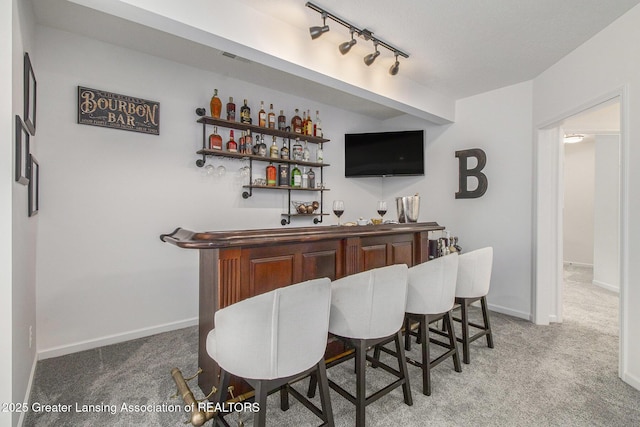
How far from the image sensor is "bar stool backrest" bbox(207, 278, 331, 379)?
1296 millimetres

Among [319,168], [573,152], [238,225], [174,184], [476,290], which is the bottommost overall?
[476,290]

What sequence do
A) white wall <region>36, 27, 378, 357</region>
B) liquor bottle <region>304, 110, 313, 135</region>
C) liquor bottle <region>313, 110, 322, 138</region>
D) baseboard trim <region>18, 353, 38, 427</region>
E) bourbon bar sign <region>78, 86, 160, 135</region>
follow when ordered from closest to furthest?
baseboard trim <region>18, 353, 38, 427</region> < white wall <region>36, 27, 378, 357</region> < bourbon bar sign <region>78, 86, 160, 135</region> < liquor bottle <region>304, 110, 313, 135</region> < liquor bottle <region>313, 110, 322, 138</region>

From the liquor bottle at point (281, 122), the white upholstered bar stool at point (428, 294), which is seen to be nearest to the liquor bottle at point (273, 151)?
the liquor bottle at point (281, 122)

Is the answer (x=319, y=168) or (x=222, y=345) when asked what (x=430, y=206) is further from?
(x=222, y=345)

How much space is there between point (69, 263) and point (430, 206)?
4.29 meters

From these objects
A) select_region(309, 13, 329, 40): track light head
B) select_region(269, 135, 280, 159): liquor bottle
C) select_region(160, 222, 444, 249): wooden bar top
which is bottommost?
select_region(160, 222, 444, 249): wooden bar top

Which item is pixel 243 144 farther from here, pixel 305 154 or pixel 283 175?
pixel 305 154

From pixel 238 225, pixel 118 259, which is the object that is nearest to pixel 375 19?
pixel 238 225

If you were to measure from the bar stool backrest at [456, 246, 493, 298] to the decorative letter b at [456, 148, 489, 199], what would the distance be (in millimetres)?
1553

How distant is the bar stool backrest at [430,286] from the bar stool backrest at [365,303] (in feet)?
1.20

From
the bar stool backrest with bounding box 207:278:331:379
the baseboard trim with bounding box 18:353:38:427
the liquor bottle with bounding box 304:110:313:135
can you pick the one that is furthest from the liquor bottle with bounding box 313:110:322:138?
the baseboard trim with bounding box 18:353:38:427

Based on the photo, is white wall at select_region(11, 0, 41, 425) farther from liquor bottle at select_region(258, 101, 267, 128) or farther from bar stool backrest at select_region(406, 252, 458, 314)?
bar stool backrest at select_region(406, 252, 458, 314)

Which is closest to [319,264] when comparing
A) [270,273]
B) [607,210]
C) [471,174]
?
[270,273]

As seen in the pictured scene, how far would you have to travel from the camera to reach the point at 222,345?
1.38m
